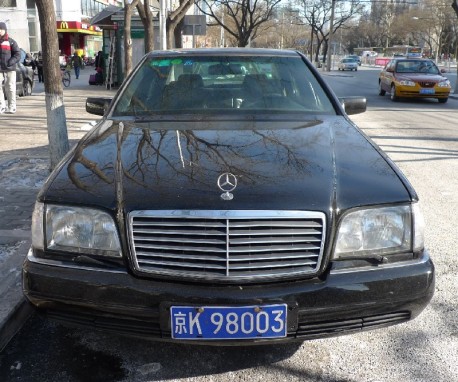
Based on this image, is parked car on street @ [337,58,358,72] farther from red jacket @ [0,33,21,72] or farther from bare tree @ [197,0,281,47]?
red jacket @ [0,33,21,72]

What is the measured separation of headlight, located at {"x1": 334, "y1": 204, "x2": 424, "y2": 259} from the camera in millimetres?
2318

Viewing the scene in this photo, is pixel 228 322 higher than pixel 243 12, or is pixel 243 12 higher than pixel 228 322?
pixel 243 12

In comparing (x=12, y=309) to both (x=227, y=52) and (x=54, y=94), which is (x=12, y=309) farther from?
(x=54, y=94)

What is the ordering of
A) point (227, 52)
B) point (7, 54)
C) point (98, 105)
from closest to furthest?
1. point (98, 105)
2. point (227, 52)
3. point (7, 54)

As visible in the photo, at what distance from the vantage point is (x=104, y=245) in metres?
2.33

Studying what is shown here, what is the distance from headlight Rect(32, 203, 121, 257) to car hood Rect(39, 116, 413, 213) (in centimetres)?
5

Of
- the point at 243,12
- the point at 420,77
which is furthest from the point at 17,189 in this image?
the point at 243,12

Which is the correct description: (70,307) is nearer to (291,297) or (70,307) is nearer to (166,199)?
(166,199)

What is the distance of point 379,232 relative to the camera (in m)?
2.39

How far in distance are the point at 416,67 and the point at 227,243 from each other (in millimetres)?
17644

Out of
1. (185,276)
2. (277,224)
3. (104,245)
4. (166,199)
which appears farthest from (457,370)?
(104,245)

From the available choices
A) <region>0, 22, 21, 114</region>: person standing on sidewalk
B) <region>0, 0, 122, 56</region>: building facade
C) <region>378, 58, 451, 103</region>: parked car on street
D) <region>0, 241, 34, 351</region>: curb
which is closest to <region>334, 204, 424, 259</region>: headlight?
<region>0, 241, 34, 351</region>: curb

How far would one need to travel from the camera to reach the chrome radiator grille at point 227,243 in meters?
2.19

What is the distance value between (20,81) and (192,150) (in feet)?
49.1
